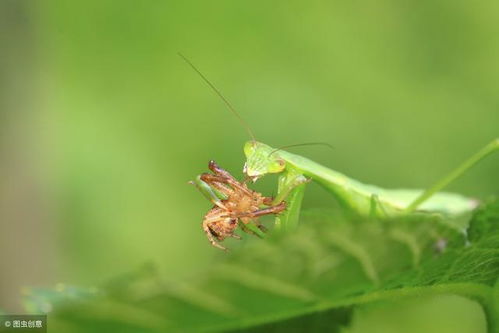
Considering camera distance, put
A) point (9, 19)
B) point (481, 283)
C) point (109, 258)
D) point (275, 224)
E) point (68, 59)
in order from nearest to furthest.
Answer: point (481, 283), point (275, 224), point (9, 19), point (109, 258), point (68, 59)

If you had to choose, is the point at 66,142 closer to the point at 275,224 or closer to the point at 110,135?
the point at 110,135

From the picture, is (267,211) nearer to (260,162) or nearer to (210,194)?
(210,194)

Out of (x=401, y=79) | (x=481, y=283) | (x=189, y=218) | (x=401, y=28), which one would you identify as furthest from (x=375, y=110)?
(x=481, y=283)

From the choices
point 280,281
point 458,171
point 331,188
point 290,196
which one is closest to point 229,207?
point 290,196

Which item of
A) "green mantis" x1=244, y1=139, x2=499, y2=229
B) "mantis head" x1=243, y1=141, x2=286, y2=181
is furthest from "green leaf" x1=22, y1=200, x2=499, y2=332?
"mantis head" x1=243, y1=141, x2=286, y2=181

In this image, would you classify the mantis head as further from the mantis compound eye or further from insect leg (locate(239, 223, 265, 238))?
insect leg (locate(239, 223, 265, 238))
